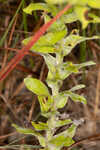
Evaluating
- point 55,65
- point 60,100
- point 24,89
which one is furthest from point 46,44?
point 24,89

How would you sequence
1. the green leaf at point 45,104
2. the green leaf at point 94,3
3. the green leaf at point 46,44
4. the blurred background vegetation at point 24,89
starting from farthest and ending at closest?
the blurred background vegetation at point 24,89 < the green leaf at point 45,104 < the green leaf at point 46,44 < the green leaf at point 94,3

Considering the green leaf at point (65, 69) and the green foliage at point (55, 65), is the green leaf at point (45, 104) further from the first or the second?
the green leaf at point (65, 69)

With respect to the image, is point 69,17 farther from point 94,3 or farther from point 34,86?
point 34,86

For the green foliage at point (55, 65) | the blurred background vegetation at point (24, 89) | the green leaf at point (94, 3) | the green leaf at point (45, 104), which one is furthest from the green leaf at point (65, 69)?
the blurred background vegetation at point (24, 89)

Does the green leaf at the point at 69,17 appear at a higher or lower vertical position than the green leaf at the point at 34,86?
higher

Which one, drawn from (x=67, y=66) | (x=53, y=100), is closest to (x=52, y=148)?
(x=53, y=100)

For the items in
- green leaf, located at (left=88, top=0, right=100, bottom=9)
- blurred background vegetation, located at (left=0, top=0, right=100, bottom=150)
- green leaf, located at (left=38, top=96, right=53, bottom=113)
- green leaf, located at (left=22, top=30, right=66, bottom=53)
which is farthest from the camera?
blurred background vegetation, located at (left=0, top=0, right=100, bottom=150)

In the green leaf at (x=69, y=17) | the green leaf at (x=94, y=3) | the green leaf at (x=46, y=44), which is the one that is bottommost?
the green leaf at (x=46, y=44)

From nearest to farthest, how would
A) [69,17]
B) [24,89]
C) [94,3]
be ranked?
[94,3] → [69,17] → [24,89]

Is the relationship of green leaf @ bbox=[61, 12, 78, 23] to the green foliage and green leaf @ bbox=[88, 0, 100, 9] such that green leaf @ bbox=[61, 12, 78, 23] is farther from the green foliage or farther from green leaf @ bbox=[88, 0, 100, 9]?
green leaf @ bbox=[88, 0, 100, 9]

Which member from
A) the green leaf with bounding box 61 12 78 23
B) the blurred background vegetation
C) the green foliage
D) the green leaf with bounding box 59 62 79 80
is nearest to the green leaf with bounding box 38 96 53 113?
the green foliage

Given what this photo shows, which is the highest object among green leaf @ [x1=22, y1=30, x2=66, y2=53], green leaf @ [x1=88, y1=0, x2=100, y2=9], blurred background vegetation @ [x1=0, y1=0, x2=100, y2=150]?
green leaf @ [x1=88, y1=0, x2=100, y2=9]
